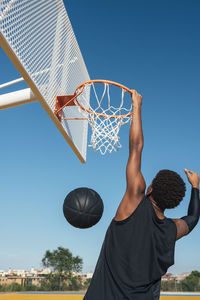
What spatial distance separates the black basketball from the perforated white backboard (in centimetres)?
136

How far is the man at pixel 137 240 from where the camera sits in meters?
1.71

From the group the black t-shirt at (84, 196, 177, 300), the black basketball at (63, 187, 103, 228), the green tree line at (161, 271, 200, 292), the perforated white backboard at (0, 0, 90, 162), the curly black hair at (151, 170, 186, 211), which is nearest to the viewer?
the black t-shirt at (84, 196, 177, 300)

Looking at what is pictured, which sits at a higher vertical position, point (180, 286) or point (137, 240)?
point (137, 240)

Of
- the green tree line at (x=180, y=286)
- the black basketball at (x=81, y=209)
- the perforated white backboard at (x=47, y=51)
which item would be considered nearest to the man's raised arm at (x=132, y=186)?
the perforated white backboard at (x=47, y=51)

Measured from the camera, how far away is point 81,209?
4.02 metres

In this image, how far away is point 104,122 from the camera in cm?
495

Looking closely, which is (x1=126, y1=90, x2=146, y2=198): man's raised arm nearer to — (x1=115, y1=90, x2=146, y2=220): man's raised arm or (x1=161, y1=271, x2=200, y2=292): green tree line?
(x1=115, y1=90, x2=146, y2=220): man's raised arm

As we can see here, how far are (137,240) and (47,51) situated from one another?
3.57m

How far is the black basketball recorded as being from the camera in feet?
13.2

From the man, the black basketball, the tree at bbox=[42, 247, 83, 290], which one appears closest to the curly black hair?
the man

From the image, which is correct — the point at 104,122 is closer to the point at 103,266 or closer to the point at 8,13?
the point at 8,13

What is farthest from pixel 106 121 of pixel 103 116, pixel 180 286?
pixel 180 286

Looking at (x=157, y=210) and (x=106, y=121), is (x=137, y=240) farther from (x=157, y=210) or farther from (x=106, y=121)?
(x=106, y=121)

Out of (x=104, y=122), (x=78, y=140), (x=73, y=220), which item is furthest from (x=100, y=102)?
(x=73, y=220)
